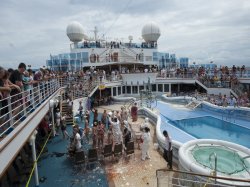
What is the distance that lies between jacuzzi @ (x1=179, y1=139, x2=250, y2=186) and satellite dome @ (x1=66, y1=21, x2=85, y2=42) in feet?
96.4

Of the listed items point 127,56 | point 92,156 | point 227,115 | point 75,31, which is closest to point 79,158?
point 92,156

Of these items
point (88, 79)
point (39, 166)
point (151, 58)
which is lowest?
point (39, 166)

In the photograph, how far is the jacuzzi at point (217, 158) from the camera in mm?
7237

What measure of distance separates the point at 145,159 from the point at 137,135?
2.31 metres

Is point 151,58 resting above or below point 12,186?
above

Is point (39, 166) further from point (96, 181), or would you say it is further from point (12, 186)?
point (96, 181)

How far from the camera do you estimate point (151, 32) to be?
3622 cm

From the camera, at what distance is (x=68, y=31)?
34.5 meters

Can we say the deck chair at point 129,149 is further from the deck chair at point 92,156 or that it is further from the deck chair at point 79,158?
the deck chair at point 79,158

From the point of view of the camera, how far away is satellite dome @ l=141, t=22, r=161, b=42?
1426 inches

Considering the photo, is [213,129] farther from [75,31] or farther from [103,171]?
[75,31]

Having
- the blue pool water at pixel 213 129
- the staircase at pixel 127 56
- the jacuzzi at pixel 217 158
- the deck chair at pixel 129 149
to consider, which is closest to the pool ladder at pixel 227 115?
the blue pool water at pixel 213 129

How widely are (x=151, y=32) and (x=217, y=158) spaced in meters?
30.4

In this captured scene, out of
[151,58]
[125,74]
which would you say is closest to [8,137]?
[125,74]
